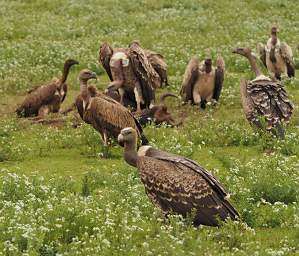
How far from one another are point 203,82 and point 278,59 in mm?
2972

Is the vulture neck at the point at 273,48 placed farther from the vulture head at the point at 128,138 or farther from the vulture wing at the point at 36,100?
the vulture head at the point at 128,138

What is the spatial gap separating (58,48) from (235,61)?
4.47 m

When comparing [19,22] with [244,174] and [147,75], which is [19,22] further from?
[244,174]

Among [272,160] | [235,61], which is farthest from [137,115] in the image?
[235,61]

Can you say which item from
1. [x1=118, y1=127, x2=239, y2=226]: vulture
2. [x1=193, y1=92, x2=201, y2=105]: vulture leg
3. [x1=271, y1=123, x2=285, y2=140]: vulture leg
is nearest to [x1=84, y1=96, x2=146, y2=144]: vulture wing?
[x1=271, y1=123, x2=285, y2=140]: vulture leg

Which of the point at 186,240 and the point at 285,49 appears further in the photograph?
the point at 285,49

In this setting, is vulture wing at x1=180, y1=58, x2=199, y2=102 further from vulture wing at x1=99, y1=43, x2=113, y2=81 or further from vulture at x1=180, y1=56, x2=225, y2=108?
vulture wing at x1=99, y1=43, x2=113, y2=81

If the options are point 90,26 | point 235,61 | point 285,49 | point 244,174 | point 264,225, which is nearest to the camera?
point 264,225

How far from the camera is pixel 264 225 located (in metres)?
10.2

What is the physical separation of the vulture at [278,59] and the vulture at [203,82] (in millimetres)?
2554

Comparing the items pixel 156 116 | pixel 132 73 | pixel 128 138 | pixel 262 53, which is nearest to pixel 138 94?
pixel 132 73

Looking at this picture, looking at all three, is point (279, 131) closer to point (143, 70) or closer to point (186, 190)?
point (143, 70)

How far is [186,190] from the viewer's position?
953 centimetres

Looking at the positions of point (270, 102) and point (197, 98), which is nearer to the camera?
point (270, 102)
